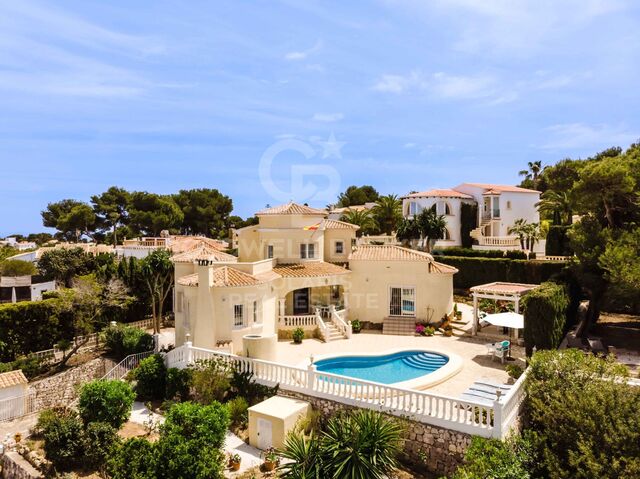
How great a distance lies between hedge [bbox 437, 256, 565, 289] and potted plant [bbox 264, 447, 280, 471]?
28691mm

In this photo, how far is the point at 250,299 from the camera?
25.6 m

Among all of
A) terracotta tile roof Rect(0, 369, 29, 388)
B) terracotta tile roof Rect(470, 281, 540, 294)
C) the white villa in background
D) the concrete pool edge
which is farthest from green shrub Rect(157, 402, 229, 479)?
the white villa in background

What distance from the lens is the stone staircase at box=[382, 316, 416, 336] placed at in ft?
102

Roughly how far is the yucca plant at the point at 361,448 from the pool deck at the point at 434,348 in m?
5.83

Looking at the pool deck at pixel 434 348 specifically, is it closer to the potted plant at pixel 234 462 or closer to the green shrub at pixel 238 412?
the green shrub at pixel 238 412

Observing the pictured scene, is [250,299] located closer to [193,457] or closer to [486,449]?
[193,457]

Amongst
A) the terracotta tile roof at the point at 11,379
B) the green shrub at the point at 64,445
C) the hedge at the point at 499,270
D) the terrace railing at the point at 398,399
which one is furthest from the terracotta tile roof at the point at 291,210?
the green shrub at the point at 64,445

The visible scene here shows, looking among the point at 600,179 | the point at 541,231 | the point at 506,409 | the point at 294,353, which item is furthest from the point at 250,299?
the point at 541,231

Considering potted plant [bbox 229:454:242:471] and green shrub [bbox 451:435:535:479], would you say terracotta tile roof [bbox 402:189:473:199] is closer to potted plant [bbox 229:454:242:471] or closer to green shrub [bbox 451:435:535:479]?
green shrub [bbox 451:435:535:479]

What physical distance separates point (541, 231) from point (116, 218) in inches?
2827

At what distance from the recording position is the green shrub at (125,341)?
2758cm

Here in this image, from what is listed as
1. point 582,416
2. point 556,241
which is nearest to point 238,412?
point 582,416

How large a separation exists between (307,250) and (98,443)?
19.6 meters

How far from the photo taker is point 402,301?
3297cm
